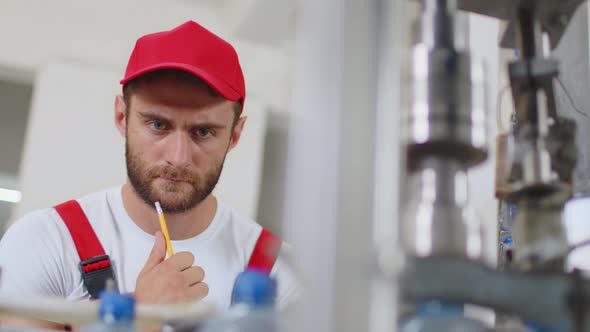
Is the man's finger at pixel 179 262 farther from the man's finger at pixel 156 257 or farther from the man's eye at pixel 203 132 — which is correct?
the man's eye at pixel 203 132

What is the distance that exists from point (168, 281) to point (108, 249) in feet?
1.06

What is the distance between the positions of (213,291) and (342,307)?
0.66 metres

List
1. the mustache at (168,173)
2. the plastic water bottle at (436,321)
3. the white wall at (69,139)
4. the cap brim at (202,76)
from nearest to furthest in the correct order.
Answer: the plastic water bottle at (436,321) < the cap brim at (202,76) < the mustache at (168,173) < the white wall at (69,139)

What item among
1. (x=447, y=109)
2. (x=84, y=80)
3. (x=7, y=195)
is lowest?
(x=447, y=109)

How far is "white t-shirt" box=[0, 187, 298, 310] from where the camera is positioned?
2.78 ft

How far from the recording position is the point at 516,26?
42 cm

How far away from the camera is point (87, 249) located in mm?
910

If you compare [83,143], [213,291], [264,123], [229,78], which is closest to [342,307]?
[213,291]

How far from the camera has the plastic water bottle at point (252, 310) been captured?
0.32 meters

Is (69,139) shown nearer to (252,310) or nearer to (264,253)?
(264,253)

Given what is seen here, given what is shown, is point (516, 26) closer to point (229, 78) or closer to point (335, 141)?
point (335, 141)

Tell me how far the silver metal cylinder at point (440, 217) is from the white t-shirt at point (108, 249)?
533mm

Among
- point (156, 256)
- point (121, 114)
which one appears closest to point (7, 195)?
point (121, 114)

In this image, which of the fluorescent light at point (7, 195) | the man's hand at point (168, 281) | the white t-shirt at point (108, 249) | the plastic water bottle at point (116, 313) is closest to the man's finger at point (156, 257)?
the man's hand at point (168, 281)
